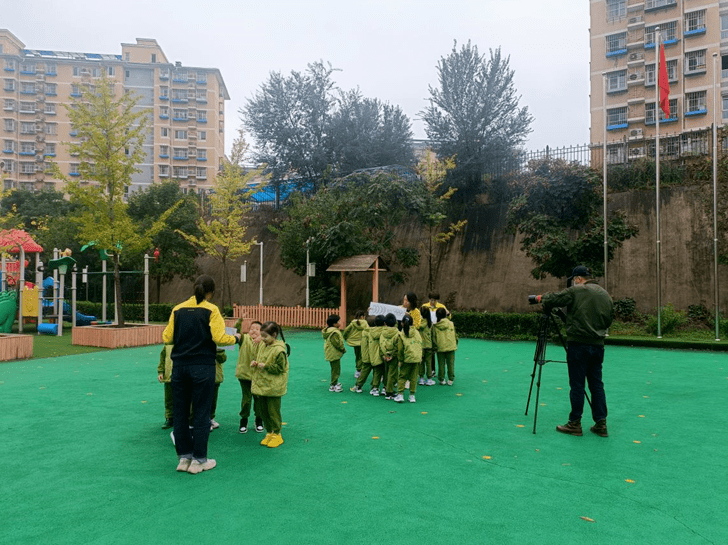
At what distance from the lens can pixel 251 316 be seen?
73.1ft

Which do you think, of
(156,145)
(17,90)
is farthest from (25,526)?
(17,90)

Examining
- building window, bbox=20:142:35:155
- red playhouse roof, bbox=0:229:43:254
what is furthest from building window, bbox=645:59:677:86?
building window, bbox=20:142:35:155

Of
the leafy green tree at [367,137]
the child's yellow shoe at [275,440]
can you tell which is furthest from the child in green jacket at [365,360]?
the leafy green tree at [367,137]

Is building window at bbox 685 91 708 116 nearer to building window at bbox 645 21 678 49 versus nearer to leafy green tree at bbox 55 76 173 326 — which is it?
building window at bbox 645 21 678 49

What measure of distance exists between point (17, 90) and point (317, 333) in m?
70.4

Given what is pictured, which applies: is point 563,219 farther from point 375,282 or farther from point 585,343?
point 585,343

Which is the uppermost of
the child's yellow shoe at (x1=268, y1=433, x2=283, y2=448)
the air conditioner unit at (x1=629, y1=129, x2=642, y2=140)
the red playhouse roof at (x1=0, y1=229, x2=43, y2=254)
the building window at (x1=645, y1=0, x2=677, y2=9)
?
the building window at (x1=645, y1=0, x2=677, y2=9)

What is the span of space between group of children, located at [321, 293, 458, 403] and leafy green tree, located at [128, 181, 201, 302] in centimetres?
1866

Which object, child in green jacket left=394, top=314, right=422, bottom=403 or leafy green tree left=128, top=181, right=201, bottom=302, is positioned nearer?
child in green jacket left=394, top=314, right=422, bottom=403

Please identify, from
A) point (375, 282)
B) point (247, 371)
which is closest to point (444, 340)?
point (247, 371)

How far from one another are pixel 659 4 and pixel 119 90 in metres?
62.4

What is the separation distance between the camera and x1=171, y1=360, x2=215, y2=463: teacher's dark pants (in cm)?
485

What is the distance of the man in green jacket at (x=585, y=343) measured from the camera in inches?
241

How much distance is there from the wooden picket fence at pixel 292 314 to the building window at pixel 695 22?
36.1 metres
